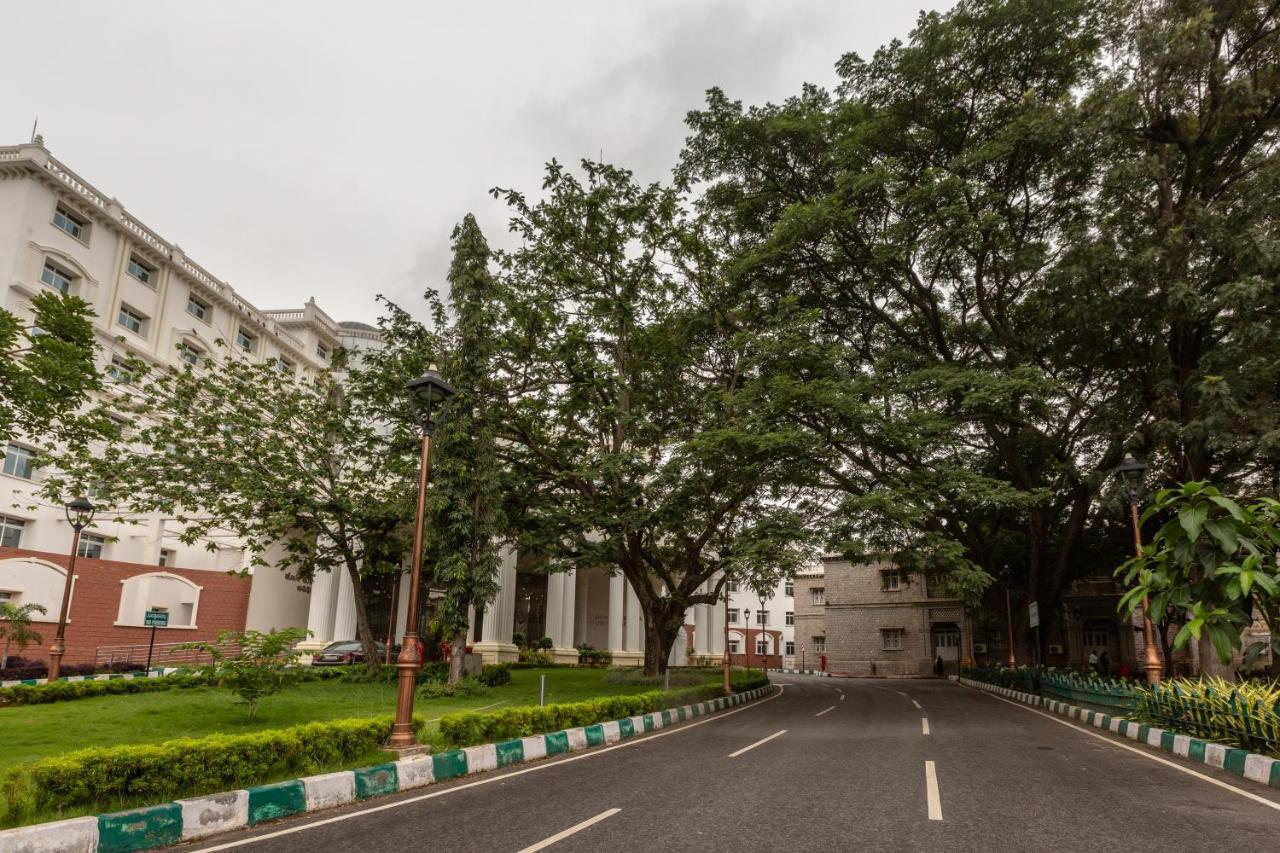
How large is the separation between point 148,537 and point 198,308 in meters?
Result: 14.0

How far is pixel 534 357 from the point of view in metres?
21.1

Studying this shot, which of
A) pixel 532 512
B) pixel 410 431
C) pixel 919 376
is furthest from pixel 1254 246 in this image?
pixel 410 431

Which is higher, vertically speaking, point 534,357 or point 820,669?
point 534,357

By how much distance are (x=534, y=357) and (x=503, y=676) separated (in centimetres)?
1232

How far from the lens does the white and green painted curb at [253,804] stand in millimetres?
5734

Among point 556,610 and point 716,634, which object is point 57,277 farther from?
point 716,634

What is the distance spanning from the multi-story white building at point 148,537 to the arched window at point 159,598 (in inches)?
2.0

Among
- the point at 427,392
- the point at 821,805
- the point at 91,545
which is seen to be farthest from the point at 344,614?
the point at 821,805

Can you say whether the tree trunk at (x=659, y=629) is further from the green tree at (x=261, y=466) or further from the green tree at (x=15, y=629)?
the green tree at (x=15, y=629)

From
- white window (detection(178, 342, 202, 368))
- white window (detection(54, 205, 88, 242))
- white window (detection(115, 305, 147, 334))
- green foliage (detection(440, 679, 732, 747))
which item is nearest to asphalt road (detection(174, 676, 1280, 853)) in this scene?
green foliage (detection(440, 679, 732, 747))

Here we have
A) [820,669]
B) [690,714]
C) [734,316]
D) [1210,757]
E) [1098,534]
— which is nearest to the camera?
[1210,757]

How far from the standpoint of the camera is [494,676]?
83.6ft

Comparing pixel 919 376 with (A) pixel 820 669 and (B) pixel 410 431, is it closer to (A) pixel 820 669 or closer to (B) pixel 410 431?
(B) pixel 410 431

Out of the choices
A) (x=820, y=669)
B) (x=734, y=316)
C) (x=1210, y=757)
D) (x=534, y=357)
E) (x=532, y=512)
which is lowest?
(x=820, y=669)
